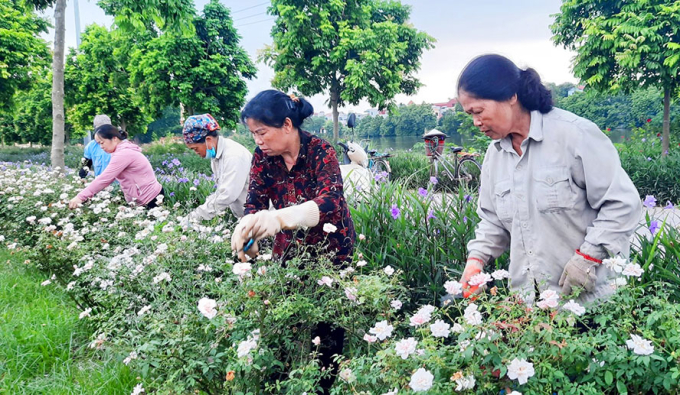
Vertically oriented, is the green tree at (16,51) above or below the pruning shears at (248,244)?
above

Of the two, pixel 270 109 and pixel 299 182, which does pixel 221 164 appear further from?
pixel 270 109

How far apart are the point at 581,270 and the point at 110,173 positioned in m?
4.00

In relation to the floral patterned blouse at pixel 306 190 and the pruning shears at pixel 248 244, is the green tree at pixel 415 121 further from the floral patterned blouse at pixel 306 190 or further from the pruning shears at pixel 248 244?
the pruning shears at pixel 248 244

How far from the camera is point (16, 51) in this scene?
16.3 meters

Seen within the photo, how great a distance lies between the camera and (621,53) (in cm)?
1121

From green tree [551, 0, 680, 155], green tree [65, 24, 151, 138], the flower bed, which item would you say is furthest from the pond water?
green tree [65, 24, 151, 138]

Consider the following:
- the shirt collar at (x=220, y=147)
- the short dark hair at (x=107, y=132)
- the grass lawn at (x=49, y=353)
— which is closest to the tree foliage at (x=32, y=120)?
the short dark hair at (x=107, y=132)

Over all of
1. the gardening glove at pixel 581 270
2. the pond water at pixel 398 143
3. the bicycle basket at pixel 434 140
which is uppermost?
the gardening glove at pixel 581 270

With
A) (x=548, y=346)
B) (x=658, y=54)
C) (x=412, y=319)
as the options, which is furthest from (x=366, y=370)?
(x=658, y=54)

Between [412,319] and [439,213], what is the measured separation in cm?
173

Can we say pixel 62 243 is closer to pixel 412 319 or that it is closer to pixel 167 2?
pixel 412 319

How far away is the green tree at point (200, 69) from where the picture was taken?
18188 mm

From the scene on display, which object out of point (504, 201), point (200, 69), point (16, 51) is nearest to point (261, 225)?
point (504, 201)

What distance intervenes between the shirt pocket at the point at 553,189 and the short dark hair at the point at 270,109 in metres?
1.07
